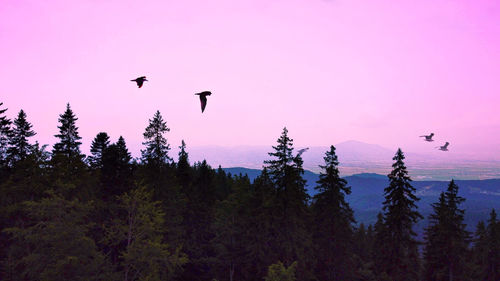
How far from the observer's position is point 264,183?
2980 centimetres

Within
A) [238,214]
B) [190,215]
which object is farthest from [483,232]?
[190,215]

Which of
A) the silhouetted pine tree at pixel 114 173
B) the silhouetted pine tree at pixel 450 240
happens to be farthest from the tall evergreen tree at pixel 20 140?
the silhouetted pine tree at pixel 450 240

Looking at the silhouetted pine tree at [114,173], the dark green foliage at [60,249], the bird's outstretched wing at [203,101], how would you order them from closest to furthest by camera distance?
the bird's outstretched wing at [203,101] → the dark green foliage at [60,249] → the silhouetted pine tree at [114,173]

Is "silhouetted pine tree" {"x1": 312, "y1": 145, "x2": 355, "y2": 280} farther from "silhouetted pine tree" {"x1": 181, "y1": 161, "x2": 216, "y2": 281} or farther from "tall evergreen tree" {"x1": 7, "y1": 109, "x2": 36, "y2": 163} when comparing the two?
"tall evergreen tree" {"x1": 7, "y1": 109, "x2": 36, "y2": 163}

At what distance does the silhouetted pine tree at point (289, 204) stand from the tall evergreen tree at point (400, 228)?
289 inches

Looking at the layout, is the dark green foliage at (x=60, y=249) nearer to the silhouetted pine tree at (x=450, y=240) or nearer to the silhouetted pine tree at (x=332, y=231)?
the silhouetted pine tree at (x=332, y=231)

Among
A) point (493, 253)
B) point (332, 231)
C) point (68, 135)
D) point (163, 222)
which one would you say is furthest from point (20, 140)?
point (493, 253)

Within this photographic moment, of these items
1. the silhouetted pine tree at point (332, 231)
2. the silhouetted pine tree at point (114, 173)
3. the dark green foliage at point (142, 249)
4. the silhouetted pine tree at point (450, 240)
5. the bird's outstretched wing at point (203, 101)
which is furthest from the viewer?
the silhouetted pine tree at point (450, 240)

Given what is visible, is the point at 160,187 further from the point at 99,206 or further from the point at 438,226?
the point at 438,226

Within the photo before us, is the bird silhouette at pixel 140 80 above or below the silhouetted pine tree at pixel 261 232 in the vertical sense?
above

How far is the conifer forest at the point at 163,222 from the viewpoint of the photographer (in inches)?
770

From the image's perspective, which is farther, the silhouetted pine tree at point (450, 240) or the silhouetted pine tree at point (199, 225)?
the silhouetted pine tree at point (199, 225)

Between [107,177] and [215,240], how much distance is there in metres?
15.0

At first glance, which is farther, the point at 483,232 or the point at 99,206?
the point at 483,232
